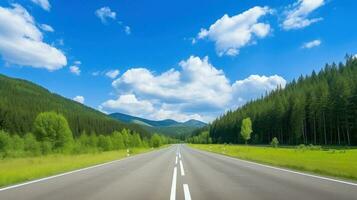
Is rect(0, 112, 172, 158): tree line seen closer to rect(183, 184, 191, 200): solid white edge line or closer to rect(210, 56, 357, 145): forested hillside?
rect(210, 56, 357, 145): forested hillside

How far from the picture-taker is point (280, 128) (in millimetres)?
111188

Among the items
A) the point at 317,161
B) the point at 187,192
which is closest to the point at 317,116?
the point at 317,161

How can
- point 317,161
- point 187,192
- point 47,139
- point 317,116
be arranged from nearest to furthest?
1. point 187,192
2. point 317,161
3. point 47,139
4. point 317,116

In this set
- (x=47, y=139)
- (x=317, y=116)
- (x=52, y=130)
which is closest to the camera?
(x=47, y=139)

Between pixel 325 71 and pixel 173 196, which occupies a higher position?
pixel 325 71

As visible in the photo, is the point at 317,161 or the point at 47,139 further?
the point at 47,139

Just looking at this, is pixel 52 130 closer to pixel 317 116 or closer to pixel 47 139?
pixel 47 139

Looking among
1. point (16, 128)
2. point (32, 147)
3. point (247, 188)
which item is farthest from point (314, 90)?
point (247, 188)

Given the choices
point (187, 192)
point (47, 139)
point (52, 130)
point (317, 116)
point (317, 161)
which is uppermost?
point (317, 116)

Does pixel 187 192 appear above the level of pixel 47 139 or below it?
below

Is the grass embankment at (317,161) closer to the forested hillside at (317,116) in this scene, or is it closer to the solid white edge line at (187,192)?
the solid white edge line at (187,192)

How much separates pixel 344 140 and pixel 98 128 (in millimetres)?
110794

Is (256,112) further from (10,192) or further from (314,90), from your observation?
(10,192)

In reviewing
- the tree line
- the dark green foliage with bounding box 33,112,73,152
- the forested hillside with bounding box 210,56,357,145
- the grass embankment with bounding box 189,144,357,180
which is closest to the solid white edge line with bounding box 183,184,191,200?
the grass embankment with bounding box 189,144,357,180
